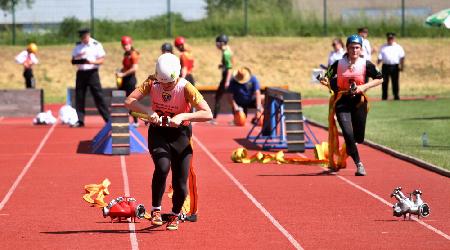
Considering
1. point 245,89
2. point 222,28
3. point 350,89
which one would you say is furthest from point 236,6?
point 350,89

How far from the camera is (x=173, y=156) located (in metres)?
12.7

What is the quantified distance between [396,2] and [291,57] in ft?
37.7

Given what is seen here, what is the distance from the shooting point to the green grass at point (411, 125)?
21.0 metres

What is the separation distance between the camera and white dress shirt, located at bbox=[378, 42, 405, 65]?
3697 cm

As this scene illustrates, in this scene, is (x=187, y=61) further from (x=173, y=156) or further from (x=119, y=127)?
(x=173, y=156)

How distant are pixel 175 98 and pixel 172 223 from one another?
3.76 ft

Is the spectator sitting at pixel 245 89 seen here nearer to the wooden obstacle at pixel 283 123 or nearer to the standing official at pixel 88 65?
the wooden obstacle at pixel 283 123

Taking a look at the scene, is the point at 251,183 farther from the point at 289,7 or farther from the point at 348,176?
the point at 289,7

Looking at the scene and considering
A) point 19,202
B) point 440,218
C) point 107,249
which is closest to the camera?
point 107,249

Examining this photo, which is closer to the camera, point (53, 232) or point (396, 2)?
point (53, 232)

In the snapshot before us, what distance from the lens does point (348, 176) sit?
1759cm

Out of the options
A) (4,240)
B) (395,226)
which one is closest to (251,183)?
(395,226)

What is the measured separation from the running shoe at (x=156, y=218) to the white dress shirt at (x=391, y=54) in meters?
24.9

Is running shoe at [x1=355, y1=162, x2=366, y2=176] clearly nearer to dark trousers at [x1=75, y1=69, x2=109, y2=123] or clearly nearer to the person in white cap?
the person in white cap
